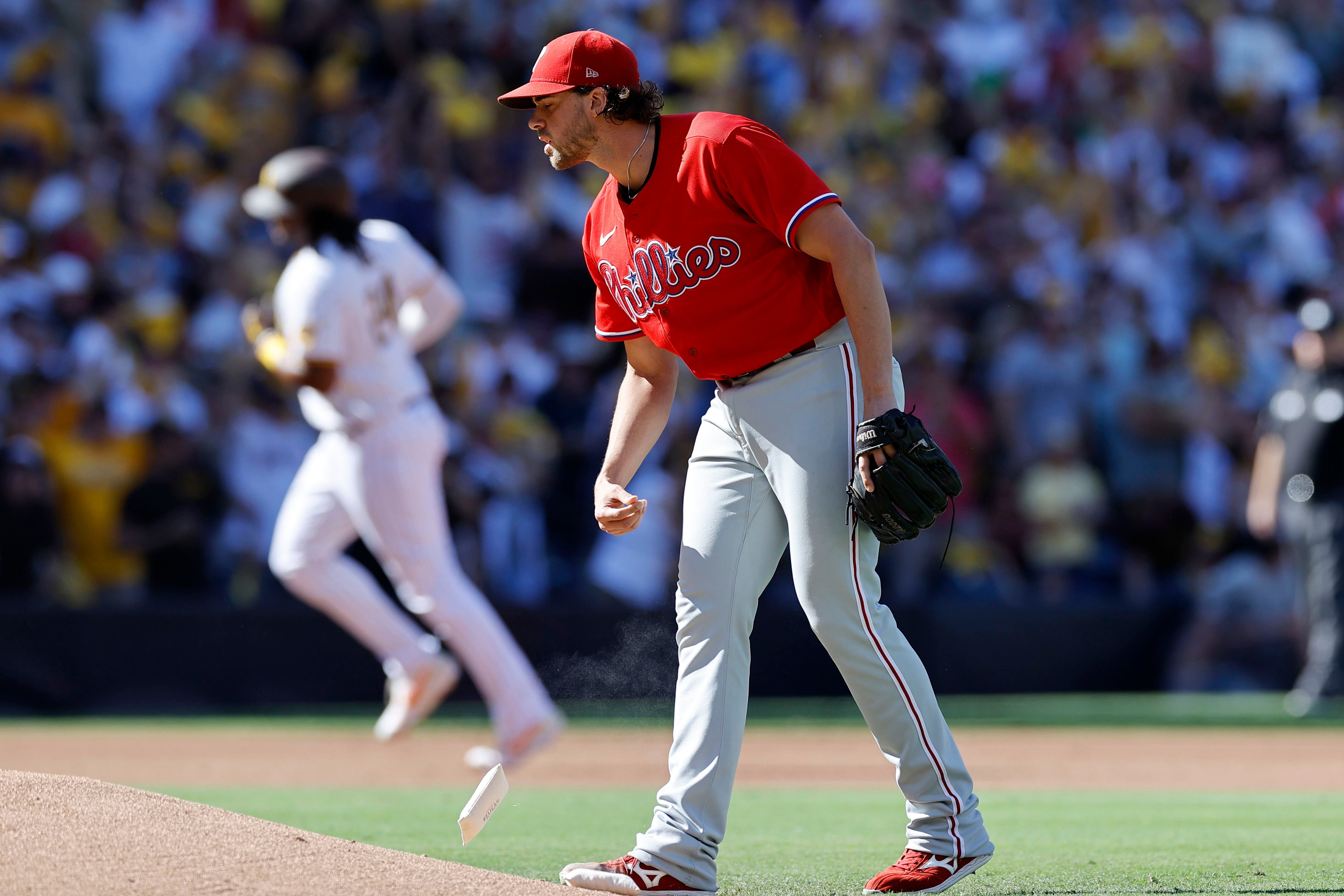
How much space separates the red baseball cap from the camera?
4289 mm

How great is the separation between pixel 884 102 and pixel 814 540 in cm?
1191

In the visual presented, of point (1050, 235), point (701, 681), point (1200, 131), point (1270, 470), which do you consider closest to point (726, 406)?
point (701, 681)

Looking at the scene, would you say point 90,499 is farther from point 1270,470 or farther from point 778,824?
point 1270,470

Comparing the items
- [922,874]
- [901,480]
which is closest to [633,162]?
[901,480]

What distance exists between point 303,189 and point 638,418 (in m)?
3.40

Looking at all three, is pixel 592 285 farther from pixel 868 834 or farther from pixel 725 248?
pixel 725 248

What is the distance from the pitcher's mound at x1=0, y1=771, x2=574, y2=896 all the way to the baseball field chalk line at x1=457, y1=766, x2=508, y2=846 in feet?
1.16

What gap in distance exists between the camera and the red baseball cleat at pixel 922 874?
419 centimetres

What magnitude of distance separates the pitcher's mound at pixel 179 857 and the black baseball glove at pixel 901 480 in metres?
1.24

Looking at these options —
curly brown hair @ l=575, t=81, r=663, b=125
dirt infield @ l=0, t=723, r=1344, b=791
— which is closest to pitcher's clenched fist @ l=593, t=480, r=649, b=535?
curly brown hair @ l=575, t=81, r=663, b=125

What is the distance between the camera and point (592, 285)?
42.6ft

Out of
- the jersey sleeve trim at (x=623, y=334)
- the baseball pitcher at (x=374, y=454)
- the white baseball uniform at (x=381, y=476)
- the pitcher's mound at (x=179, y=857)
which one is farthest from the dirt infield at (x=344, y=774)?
the jersey sleeve trim at (x=623, y=334)

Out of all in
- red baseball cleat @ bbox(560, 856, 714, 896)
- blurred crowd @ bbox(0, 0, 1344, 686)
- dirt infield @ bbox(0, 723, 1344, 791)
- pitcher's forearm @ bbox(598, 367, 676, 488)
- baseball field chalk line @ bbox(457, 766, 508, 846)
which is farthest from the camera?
blurred crowd @ bbox(0, 0, 1344, 686)

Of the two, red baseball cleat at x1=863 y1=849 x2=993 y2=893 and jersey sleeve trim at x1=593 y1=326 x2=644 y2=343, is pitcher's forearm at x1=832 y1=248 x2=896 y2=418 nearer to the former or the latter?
jersey sleeve trim at x1=593 y1=326 x2=644 y2=343
